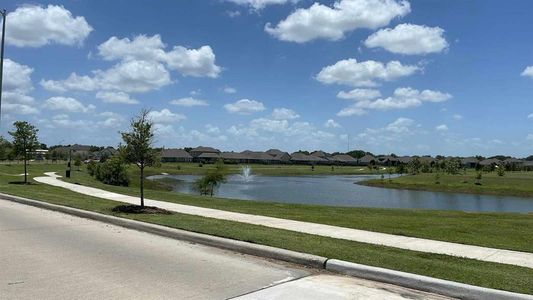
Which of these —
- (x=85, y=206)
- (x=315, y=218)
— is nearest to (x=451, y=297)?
(x=315, y=218)

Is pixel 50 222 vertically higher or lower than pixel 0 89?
lower

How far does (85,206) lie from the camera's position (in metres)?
16.6

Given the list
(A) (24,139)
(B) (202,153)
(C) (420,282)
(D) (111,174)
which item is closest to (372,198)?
(D) (111,174)

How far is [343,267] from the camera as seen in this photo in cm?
796

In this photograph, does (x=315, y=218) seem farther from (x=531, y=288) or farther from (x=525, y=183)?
(x=525, y=183)

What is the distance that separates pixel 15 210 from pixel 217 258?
34.8 feet

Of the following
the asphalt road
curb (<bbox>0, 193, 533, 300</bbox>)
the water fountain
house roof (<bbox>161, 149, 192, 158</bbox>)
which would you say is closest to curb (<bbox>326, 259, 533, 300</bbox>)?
curb (<bbox>0, 193, 533, 300</bbox>)

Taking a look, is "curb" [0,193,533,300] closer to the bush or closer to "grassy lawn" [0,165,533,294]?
"grassy lawn" [0,165,533,294]

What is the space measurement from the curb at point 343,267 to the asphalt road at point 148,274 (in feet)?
0.62

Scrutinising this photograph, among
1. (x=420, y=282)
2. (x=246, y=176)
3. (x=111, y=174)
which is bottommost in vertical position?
(x=246, y=176)

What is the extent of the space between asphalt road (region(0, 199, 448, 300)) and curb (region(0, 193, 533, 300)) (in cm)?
19

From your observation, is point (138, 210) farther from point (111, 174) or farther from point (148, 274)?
point (111, 174)

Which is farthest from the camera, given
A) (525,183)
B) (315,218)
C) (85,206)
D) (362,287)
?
(525,183)

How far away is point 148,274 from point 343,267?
2881mm
